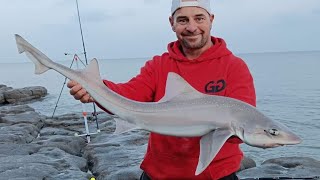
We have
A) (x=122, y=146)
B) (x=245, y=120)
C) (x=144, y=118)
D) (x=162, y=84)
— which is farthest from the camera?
(x=122, y=146)

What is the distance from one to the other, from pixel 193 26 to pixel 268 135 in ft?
4.54

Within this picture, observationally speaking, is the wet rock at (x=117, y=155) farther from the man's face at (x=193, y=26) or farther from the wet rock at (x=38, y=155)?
the man's face at (x=193, y=26)

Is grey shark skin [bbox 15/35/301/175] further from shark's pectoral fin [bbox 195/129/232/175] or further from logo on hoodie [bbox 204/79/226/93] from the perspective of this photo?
logo on hoodie [bbox 204/79/226/93]

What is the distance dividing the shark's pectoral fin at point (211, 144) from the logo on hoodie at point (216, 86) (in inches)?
27.6

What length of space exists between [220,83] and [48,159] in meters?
9.02

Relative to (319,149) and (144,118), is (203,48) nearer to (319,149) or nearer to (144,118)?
(144,118)

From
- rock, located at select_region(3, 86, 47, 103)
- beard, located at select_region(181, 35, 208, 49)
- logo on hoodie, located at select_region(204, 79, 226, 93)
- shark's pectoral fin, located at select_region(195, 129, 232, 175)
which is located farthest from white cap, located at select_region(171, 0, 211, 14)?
rock, located at select_region(3, 86, 47, 103)

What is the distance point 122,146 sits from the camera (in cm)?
1502

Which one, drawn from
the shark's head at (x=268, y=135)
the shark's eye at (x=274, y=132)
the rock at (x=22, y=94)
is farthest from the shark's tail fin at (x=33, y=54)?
the rock at (x=22, y=94)

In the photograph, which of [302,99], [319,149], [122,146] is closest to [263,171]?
[122,146]

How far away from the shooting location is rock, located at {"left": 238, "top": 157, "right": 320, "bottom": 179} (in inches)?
423

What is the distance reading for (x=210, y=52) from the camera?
4617mm

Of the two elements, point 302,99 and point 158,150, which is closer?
point 158,150

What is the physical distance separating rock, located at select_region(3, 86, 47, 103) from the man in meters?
37.9
